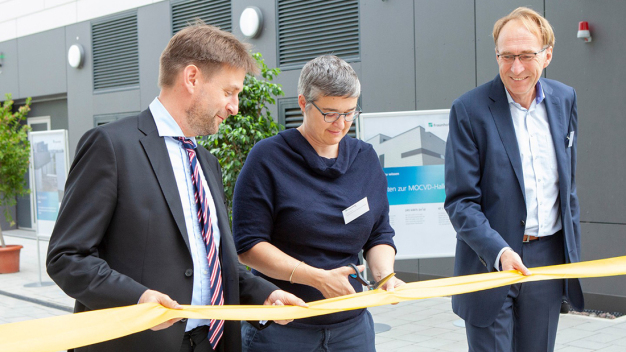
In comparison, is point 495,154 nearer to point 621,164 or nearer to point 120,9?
point 621,164

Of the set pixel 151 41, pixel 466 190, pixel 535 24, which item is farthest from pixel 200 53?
pixel 151 41

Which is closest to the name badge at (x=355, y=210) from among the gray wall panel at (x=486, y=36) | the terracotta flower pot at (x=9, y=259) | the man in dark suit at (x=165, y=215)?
the man in dark suit at (x=165, y=215)

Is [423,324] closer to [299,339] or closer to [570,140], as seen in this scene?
[570,140]

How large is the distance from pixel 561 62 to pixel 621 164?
119 centimetres

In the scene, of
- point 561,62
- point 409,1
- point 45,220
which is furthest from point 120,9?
point 561,62

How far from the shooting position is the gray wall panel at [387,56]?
768cm

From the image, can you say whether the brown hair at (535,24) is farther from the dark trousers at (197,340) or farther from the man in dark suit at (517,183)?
the dark trousers at (197,340)

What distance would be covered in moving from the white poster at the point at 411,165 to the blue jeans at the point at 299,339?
365cm

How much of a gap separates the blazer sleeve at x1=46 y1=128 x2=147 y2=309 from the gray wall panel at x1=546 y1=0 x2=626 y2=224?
18.2 ft

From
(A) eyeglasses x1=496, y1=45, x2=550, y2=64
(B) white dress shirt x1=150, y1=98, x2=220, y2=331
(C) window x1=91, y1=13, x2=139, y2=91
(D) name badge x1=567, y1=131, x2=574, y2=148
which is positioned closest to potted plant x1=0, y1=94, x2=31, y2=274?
(C) window x1=91, y1=13, x2=139, y2=91

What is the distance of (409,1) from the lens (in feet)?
25.1

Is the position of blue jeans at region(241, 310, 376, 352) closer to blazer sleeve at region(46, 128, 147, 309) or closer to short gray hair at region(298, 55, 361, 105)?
blazer sleeve at region(46, 128, 147, 309)

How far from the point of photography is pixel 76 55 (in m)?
12.6

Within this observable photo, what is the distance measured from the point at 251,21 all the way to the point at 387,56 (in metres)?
A: 2.46
